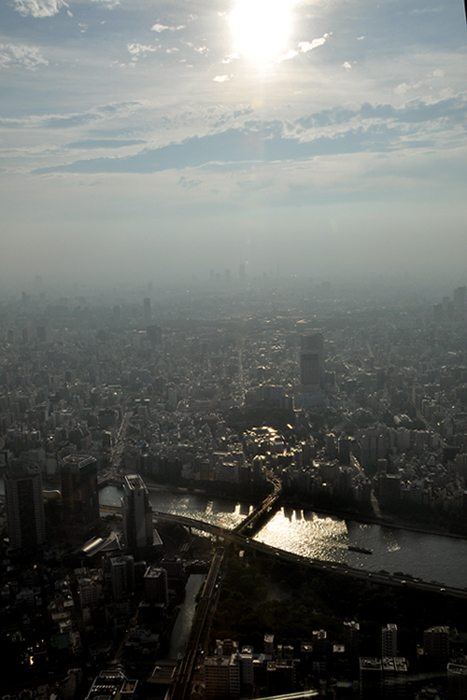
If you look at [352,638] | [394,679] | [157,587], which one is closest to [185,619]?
[157,587]

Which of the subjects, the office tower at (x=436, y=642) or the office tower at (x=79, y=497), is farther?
the office tower at (x=79, y=497)

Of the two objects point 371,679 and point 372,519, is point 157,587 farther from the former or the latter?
point 372,519

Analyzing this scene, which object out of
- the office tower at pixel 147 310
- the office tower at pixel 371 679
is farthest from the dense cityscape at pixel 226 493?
the office tower at pixel 147 310

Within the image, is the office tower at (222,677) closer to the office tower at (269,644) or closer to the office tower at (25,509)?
the office tower at (269,644)

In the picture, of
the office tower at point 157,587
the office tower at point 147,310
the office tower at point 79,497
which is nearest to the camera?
the office tower at point 157,587

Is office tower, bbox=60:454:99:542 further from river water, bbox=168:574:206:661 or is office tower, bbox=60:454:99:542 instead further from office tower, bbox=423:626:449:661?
office tower, bbox=423:626:449:661

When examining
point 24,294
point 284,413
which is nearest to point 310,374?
point 284,413

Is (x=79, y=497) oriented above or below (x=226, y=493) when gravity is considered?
above
